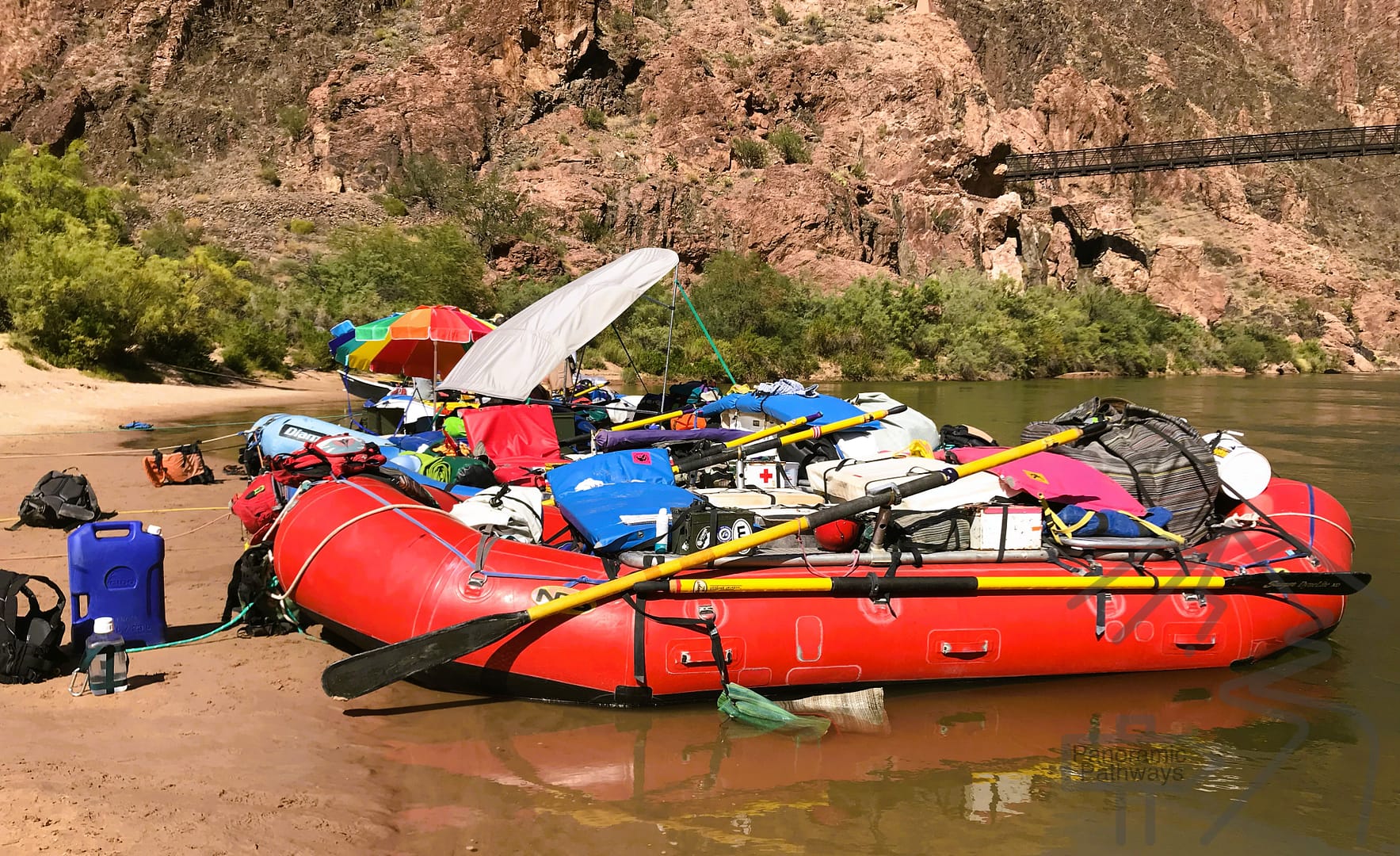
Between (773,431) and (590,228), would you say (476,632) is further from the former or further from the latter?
(590,228)

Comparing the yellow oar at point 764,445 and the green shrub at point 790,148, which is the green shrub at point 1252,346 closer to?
the green shrub at point 790,148

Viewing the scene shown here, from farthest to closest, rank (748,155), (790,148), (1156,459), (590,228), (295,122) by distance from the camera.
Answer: (790,148), (748,155), (295,122), (590,228), (1156,459)

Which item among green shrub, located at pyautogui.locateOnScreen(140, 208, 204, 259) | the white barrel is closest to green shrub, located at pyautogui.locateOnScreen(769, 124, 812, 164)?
green shrub, located at pyautogui.locateOnScreen(140, 208, 204, 259)

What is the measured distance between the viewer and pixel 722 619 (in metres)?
5.16

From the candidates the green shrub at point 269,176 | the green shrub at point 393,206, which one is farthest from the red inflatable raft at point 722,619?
the green shrub at point 269,176

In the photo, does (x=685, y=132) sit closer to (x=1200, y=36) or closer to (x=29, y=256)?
(x=29, y=256)

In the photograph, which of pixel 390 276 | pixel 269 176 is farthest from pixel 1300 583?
pixel 269 176

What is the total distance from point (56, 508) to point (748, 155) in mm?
37730

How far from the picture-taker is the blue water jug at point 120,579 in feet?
16.3

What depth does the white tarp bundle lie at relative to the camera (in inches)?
380

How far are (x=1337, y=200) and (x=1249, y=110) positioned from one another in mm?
9636

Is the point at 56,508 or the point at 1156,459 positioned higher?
the point at 1156,459

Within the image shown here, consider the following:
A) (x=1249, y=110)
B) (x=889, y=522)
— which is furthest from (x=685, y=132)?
(x=1249, y=110)

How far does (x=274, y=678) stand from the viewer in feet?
17.1
